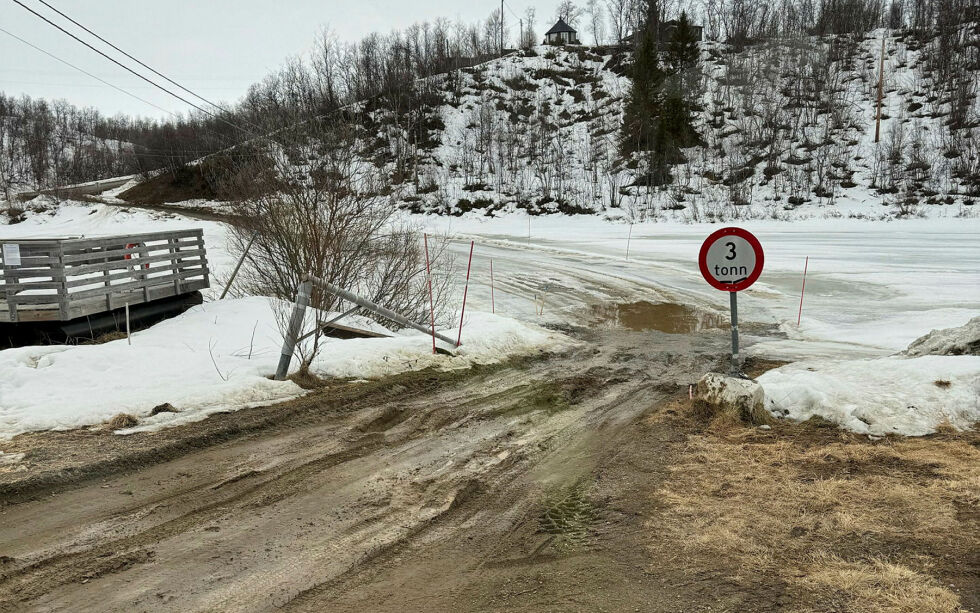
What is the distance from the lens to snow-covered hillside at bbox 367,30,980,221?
42375 mm

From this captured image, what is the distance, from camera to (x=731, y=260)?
23.2ft

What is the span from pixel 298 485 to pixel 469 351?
5157 mm

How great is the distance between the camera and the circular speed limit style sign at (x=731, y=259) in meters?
6.95

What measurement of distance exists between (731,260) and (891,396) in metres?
2.20

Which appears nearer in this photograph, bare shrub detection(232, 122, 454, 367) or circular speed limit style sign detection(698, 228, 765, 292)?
circular speed limit style sign detection(698, 228, 765, 292)

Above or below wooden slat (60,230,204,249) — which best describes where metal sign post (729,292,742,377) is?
below

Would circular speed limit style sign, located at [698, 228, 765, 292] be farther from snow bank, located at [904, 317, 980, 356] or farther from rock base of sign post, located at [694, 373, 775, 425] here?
snow bank, located at [904, 317, 980, 356]

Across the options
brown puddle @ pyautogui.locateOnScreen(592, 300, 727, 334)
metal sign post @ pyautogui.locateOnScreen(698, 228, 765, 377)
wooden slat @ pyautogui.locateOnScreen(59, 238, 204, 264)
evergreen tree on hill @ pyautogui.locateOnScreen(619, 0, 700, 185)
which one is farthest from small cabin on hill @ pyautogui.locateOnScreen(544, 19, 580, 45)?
metal sign post @ pyautogui.locateOnScreen(698, 228, 765, 377)

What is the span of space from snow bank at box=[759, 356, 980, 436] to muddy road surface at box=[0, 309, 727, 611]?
5.39ft

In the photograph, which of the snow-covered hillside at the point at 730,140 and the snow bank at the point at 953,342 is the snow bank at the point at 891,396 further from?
the snow-covered hillside at the point at 730,140

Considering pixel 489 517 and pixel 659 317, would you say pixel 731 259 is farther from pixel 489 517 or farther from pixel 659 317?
pixel 659 317

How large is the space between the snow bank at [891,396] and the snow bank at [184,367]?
4.62 metres

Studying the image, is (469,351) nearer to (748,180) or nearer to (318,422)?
(318,422)

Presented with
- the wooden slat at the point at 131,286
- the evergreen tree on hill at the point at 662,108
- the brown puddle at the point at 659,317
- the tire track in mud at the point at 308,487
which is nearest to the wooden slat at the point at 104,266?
the wooden slat at the point at 131,286
